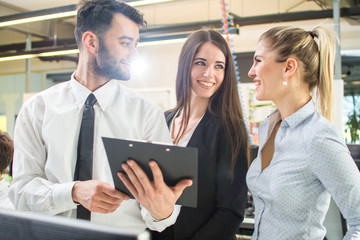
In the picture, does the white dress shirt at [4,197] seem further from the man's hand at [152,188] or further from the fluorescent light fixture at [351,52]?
the fluorescent light fixture at [351,52]

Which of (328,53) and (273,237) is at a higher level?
(328,53)

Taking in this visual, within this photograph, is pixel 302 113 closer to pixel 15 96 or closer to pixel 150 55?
pixel 150 55

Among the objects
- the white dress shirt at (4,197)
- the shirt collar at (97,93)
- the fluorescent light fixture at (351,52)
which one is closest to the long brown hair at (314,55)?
the shirt collar at (97,93)

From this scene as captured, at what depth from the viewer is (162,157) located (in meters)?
1.00

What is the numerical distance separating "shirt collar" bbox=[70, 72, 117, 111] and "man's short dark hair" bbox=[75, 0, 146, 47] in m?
0.15

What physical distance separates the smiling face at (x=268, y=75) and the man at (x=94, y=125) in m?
0.44

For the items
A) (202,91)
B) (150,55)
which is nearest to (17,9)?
(150,55)

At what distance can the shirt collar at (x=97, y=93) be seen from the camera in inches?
52.5

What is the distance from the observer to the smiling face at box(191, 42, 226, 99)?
169cm

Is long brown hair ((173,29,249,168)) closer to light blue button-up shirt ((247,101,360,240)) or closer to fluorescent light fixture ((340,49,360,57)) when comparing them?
light blue button-up shirt ((247,101,360,240))

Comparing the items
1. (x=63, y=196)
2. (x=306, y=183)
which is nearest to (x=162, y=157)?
(x=63, y=196)

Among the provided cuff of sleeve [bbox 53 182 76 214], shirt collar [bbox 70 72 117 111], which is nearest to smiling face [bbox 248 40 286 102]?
shirt collar [bbox 70 72 117 111]

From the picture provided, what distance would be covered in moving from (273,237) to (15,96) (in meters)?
8.87

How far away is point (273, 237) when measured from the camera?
1322 millimetres
